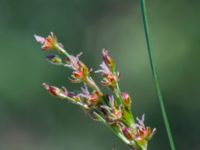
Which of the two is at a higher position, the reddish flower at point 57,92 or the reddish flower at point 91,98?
the reddish flower at point 57,92

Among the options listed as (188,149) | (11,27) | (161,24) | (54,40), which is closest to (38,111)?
(11,27)

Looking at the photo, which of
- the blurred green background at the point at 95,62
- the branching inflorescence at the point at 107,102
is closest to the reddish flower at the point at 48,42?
the branching inflorescence at the point at 107,102

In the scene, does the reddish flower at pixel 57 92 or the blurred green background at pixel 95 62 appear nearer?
the reddish flower at pixel 57 92

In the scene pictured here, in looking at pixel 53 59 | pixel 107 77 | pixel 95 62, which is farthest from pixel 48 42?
pixel 95 62

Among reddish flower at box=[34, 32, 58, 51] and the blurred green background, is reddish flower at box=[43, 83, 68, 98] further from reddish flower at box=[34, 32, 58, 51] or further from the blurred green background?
the blurred green background

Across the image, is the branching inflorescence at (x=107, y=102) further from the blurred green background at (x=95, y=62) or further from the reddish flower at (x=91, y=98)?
the blurred green background at (x=95, y=62)

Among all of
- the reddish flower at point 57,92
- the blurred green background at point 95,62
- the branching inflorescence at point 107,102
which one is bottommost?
the branching inflorescence at point 107,102

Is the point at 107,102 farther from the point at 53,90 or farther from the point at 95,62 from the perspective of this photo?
the point at 95,62
